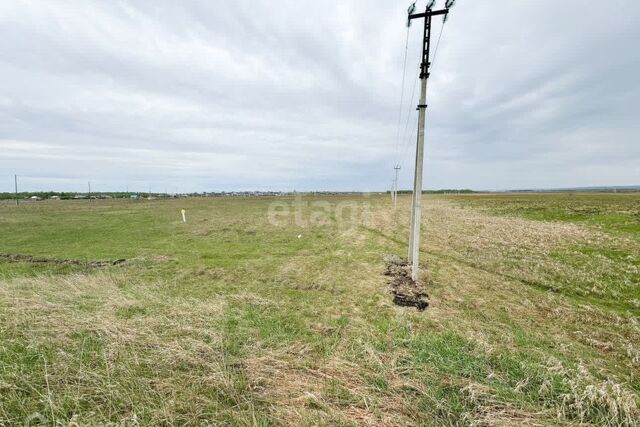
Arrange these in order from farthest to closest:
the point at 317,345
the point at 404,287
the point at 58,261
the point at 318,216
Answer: the point at 318,216, the point at 58,261, the point at 404,287, the point at 317,345

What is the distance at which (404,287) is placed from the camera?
8781 mm

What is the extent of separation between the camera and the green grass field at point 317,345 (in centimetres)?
346

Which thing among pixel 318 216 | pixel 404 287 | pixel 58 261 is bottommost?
pixel 58 261

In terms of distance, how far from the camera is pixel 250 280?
9461mm

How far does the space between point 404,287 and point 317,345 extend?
14.7 ft

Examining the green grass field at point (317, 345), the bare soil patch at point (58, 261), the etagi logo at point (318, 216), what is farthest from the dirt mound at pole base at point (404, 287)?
the etagi logo at point (318, 216)

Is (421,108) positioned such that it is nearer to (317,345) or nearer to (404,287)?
(404,287)

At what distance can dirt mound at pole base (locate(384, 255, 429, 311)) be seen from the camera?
7.57 m

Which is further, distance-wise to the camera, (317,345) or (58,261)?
(58,261)

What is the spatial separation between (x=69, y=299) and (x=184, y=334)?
12.4 feet

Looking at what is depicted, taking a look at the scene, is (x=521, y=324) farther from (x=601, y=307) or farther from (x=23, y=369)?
(x=23, y=369)

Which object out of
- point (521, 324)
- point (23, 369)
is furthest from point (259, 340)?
point (521, 324)

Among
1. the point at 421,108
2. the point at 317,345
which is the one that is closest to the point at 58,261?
the point at 317,345

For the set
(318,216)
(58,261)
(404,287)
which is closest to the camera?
(404,287)
